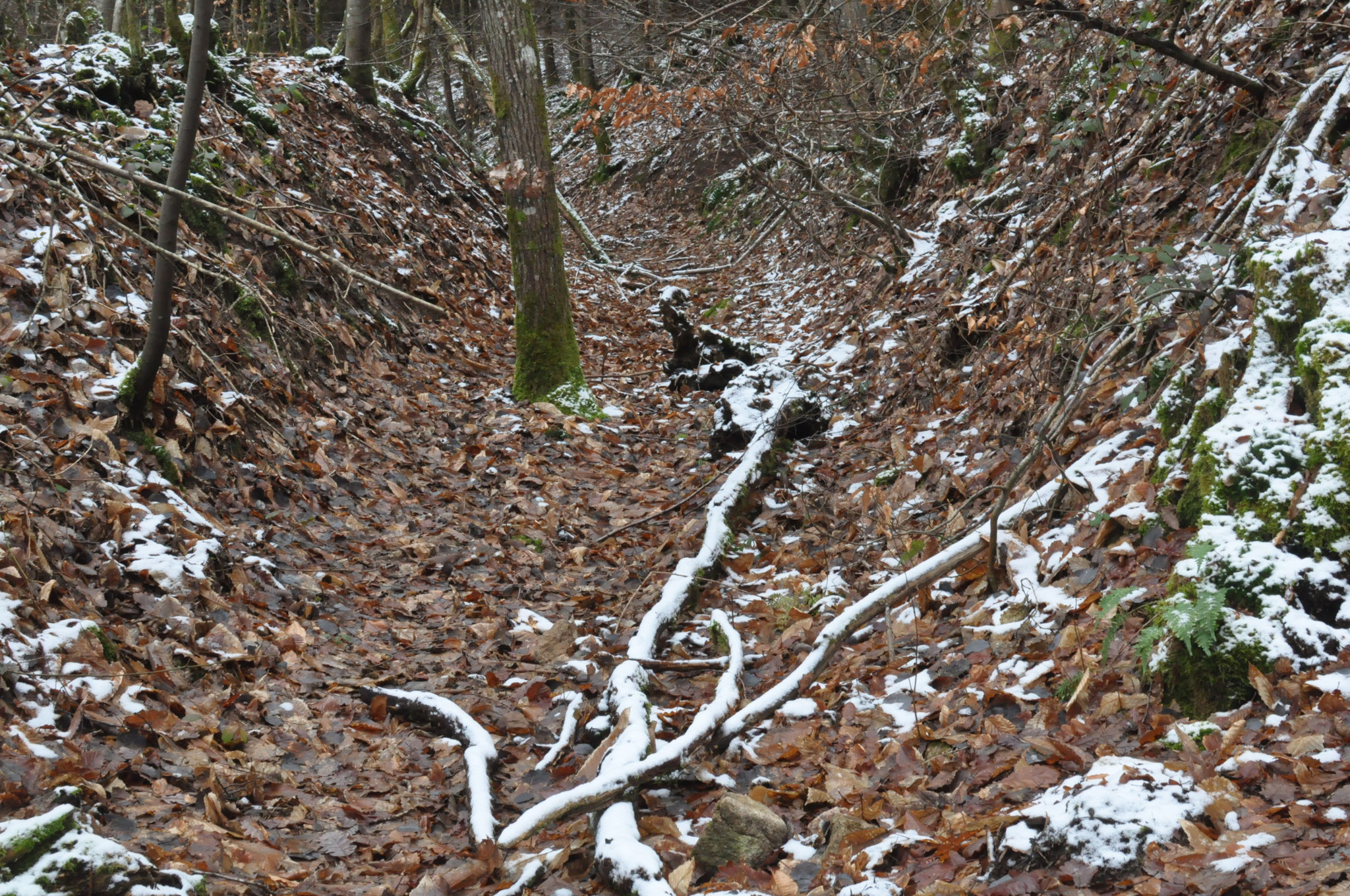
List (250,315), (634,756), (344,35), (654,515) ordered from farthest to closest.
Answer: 1. (344,35)
2. (250,315)
3. (654,515)
4. (634,756)

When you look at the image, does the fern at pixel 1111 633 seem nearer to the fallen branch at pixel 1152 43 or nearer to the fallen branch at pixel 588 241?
the fallen branch at pixel 1152 43

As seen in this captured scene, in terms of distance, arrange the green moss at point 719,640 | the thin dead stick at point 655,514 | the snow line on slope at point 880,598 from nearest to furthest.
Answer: the snow line on slope at point 880,598, the green moss at point 719,640, the thin dead stick at point 655,514

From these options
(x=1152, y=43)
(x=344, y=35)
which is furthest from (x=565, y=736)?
(x=344, y=35)

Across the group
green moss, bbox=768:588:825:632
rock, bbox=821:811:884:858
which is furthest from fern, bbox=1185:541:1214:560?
green moss, bbox=768:588:825:632

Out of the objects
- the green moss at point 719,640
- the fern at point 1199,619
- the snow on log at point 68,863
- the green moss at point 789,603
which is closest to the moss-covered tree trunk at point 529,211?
the green moss at point 789,603

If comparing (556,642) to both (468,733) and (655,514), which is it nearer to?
(468,733)

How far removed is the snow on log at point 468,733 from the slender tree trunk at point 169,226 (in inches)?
83.3

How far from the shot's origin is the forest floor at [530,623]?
2676 mm

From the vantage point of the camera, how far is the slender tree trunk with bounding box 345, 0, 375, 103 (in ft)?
37.8

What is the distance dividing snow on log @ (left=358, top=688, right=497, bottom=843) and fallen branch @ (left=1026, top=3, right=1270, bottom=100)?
4.05 meters

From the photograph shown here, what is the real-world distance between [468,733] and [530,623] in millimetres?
1174

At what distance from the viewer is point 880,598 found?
4.09 metres

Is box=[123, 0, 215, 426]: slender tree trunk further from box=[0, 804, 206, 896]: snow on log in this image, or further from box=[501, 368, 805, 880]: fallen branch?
box=[501, 368, 805, 880]: fallen branch

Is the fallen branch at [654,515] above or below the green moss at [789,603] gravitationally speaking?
above
